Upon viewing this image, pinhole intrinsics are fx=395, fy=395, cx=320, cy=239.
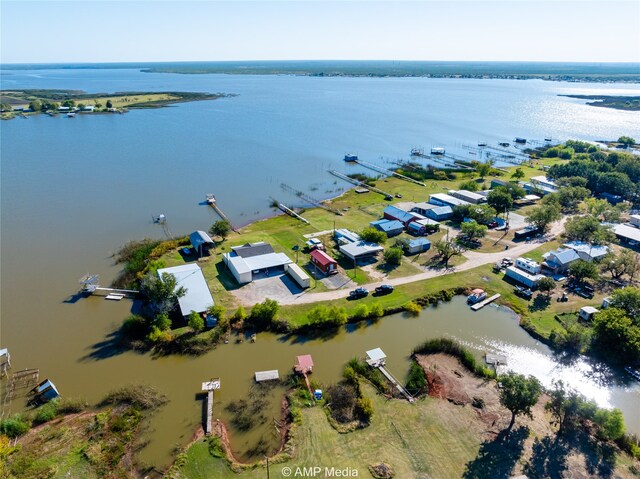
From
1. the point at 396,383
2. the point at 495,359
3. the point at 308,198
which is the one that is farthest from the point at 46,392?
the point at 308,198

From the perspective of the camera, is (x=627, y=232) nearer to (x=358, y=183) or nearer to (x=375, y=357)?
(x=375, y=357)

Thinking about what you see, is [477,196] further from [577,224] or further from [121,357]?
[121,357]

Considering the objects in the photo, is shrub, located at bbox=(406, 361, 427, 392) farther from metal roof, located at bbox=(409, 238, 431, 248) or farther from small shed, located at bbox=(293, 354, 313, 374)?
metal roof, located at bbox=(409, 238, 431, 248)

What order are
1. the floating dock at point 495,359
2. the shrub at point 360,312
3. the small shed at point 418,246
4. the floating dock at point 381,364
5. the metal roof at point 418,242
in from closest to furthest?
the floating dock at point 381,364 < the floating dock at point 495,359 < the shrub at point 360,312 < the small shed at point 418,246 < the metal roof at point 418,242

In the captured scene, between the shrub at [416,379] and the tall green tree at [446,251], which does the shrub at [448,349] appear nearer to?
the shrub at [416,379]

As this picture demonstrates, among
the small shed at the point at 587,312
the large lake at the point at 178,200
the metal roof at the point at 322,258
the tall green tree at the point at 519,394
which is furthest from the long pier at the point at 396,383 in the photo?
the small shed at the point at 587,312

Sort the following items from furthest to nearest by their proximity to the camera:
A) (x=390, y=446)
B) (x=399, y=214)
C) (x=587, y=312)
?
(x=399, y=214) → (x=587, y=312) → (x=390, y=446)

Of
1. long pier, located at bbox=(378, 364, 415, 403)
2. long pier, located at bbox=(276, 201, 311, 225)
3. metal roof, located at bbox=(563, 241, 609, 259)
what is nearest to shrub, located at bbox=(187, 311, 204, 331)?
long pier, located at bbox=(378, 364, 415, 403)
